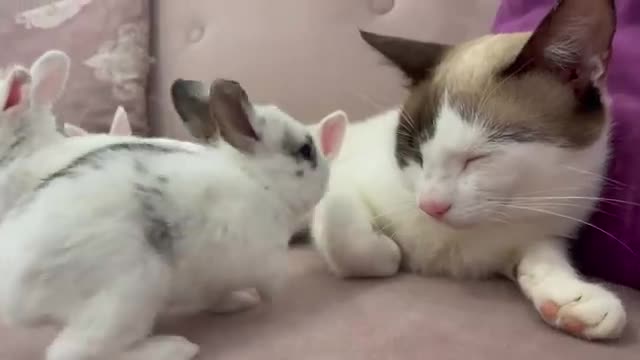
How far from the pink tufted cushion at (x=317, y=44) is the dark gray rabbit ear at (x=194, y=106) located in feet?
1.54

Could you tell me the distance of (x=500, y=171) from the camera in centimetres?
88

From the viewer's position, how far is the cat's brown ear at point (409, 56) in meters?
1.03

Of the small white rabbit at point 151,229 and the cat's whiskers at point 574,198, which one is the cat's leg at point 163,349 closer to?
the small white rabbit at point 151,229

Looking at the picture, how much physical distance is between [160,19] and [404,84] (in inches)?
23.1

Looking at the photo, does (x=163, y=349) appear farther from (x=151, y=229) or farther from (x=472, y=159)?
(x=472, y=159)

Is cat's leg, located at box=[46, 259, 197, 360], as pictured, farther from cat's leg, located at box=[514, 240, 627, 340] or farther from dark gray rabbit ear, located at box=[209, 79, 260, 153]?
cat's leg, located at box=[514, 240, 627, 340]

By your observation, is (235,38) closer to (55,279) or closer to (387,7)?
(387,7)

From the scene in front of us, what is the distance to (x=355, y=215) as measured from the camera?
1.02 m

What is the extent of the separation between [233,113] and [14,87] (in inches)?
8.2

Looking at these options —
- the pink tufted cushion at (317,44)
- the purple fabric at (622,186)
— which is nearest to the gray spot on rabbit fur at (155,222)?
the purple fabric at (622,186)

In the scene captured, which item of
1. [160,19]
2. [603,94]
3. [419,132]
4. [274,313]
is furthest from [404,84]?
[160,19]

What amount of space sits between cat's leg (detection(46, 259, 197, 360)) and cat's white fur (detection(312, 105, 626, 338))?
0.28 meters

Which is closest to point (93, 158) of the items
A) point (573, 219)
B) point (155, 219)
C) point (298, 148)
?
point (155, 219)

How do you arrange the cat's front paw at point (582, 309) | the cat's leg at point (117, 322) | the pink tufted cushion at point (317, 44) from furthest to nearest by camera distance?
the pink tufted cushion at point (317, 44)
the cat's front paw at point (582, 309)
the cat's leg at point (117, 322)
